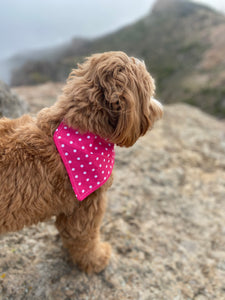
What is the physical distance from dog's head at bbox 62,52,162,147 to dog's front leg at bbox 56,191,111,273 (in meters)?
0.67

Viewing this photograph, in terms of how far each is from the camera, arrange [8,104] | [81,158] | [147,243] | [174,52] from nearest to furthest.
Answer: [81,158] < [147,243] < [8,104] < [174,52]

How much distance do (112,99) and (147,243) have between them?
221 cm

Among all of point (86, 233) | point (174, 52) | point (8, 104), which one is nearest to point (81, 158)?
point (86, 233)

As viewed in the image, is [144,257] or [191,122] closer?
[144,257]

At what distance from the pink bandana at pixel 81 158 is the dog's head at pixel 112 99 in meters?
0.08

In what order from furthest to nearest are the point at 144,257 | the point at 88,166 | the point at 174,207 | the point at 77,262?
the point at 174,207
the point at 144,257
the point at 77,262
the point at 88,166

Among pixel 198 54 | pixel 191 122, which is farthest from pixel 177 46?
pixel 191 122

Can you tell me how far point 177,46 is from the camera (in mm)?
32156

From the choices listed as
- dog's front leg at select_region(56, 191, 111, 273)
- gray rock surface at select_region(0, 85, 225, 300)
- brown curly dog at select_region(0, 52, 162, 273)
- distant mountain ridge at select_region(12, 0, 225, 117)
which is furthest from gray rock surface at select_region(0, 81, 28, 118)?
distant mountain ridge at select_region(12, 0, 225, 117)

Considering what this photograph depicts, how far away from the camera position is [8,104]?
3.68 m

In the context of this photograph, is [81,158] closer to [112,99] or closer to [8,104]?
[112,99]

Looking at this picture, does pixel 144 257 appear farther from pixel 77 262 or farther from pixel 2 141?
pixel 2 141

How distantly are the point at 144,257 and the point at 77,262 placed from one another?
0.89 m

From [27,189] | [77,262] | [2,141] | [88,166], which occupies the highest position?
[2,141]
